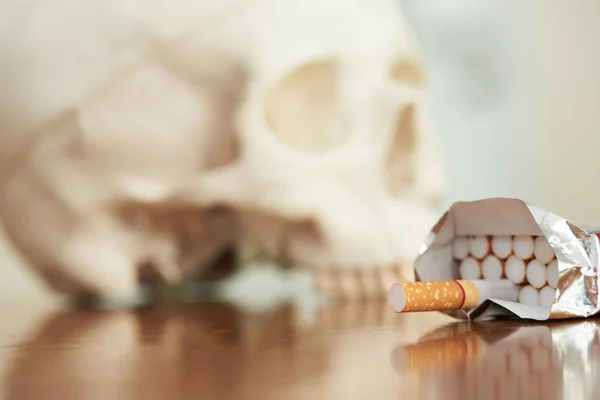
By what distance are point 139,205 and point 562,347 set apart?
0.65 metres

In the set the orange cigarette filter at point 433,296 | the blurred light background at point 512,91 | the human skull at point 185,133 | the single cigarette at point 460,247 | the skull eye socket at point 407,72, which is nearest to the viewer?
the orange cigarette filter at point 433,296

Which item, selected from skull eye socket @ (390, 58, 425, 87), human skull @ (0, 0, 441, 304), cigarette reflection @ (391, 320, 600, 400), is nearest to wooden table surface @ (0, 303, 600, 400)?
cigarette reflection @ (391, 320, 600, 400)

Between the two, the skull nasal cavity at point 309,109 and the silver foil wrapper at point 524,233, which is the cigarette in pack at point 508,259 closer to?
the silver foil wrapper at point 524,233

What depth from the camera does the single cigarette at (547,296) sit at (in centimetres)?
71

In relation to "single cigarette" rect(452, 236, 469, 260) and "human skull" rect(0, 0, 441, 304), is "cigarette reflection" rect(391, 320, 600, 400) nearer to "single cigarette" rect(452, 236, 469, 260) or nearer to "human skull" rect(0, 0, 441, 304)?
"single cigarette" rect(452, 236, 469, 260)

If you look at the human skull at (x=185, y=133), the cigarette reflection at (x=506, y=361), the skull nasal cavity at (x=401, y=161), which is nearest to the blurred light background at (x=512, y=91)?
the skull nasal cavity at (x=401, y=161)

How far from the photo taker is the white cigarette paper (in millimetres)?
751

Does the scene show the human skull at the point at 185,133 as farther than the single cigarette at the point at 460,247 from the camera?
Yes

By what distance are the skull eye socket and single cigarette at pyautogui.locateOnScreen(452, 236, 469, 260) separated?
1.50ft

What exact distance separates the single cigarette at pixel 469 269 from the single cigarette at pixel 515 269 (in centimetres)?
3

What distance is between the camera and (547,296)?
2.36ft

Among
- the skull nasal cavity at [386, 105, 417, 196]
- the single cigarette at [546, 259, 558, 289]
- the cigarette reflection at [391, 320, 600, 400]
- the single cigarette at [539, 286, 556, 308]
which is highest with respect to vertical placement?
the skull nasal cavity at [386, 105, 417, 196]

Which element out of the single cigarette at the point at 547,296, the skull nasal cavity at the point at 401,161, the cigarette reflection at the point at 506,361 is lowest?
the cigarette reflection at the point at 506,361

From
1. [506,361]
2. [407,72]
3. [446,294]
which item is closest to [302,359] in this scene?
[506,361]
